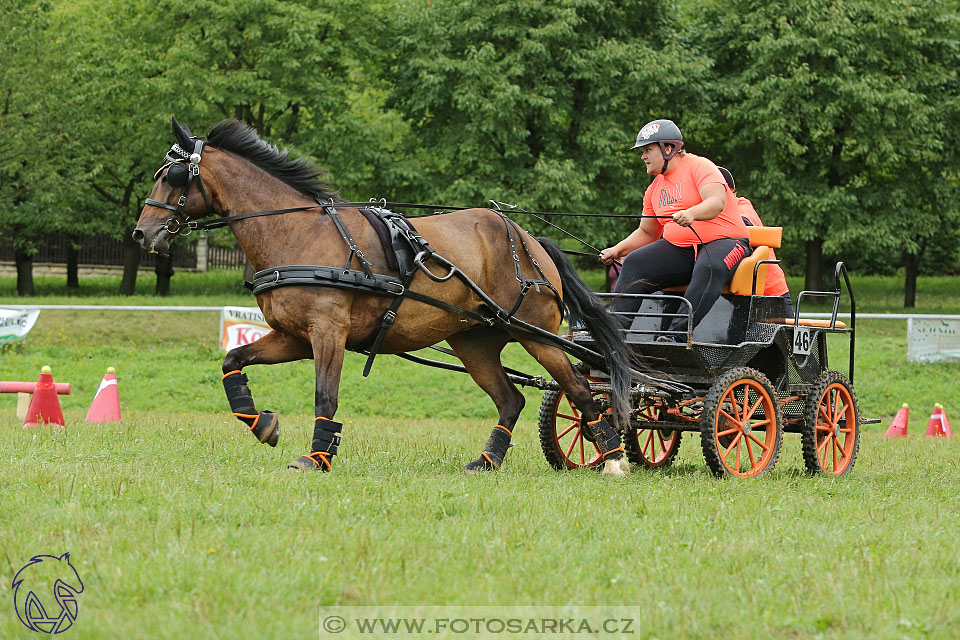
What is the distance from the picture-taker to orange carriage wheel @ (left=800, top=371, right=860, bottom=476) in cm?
840

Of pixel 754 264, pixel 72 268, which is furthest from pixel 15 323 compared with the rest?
pixel 72 268

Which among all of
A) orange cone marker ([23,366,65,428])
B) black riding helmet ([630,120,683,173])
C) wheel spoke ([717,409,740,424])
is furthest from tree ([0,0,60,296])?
wheel spoke ([717,409,740,424])

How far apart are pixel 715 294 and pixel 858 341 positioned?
1529 cm

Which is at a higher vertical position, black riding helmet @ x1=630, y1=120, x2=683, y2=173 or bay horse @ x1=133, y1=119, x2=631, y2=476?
black riding helmet @ x1=630, y1=120, x2=683, y2=173

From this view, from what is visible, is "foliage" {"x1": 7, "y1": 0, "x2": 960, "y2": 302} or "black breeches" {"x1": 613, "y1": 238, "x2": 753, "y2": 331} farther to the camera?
"foliage" {"x1": 7, "y1": 0, "x2": 960, "y2": 302}

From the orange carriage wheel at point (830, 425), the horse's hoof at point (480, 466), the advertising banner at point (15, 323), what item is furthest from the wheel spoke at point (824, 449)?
the advertising banner at point (15, 323)

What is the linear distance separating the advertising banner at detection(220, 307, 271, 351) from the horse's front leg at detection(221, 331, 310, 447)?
10537mm

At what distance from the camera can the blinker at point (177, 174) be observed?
7230 mm

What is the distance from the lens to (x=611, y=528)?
17.7 feet

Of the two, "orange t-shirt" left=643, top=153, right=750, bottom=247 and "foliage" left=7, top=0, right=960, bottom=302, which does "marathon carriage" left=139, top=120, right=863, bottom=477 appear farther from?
"foliage" left=7, top=0, right=960, bottom=302

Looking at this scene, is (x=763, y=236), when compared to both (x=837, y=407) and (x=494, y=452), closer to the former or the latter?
(x=837, y=407)

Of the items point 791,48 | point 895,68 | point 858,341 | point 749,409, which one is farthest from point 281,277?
point 895,68

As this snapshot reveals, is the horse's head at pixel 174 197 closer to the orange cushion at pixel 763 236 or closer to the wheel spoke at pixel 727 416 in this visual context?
the wheel spoke at pixel 727 416

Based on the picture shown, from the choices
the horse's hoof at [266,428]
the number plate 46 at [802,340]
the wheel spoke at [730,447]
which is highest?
the number plate 46 at [802,340]
